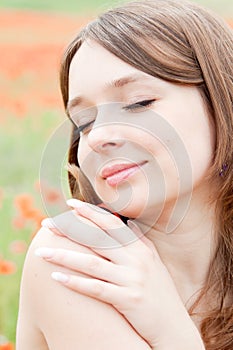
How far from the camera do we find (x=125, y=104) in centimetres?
198

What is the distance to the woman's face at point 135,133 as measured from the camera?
194 cm

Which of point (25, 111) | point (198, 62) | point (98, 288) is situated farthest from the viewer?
point (25, 111)

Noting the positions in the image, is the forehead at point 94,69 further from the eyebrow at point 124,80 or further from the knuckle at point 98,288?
the knuckle at point 98,288

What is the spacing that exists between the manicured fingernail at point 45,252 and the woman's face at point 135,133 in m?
0.20

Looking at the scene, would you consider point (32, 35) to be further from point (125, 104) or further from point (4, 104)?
point (125, 104)

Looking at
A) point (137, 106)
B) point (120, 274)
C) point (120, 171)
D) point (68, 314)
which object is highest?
point (137, 106)

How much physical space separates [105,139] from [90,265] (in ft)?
0.99

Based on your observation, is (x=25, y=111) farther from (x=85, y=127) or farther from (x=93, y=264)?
(x=93, y=264)

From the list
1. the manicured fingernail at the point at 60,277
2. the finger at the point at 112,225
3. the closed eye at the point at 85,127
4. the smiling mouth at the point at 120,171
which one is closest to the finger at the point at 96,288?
the manicured fingernail at the point at 60,277

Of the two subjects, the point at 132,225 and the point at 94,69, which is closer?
the point at 94,69

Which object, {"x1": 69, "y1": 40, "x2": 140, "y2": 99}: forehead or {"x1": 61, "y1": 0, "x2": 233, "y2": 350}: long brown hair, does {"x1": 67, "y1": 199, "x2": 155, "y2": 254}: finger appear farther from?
{"x1": 69, "y1": 40, "x2": 140, "y2": 99}: forehead

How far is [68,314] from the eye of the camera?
1.96 meters

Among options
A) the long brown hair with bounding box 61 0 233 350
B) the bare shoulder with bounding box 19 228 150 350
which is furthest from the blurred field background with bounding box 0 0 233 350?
the bare shoulder with bounding box 19 228 150 350

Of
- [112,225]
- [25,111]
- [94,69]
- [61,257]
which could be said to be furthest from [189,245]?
[25,111]
